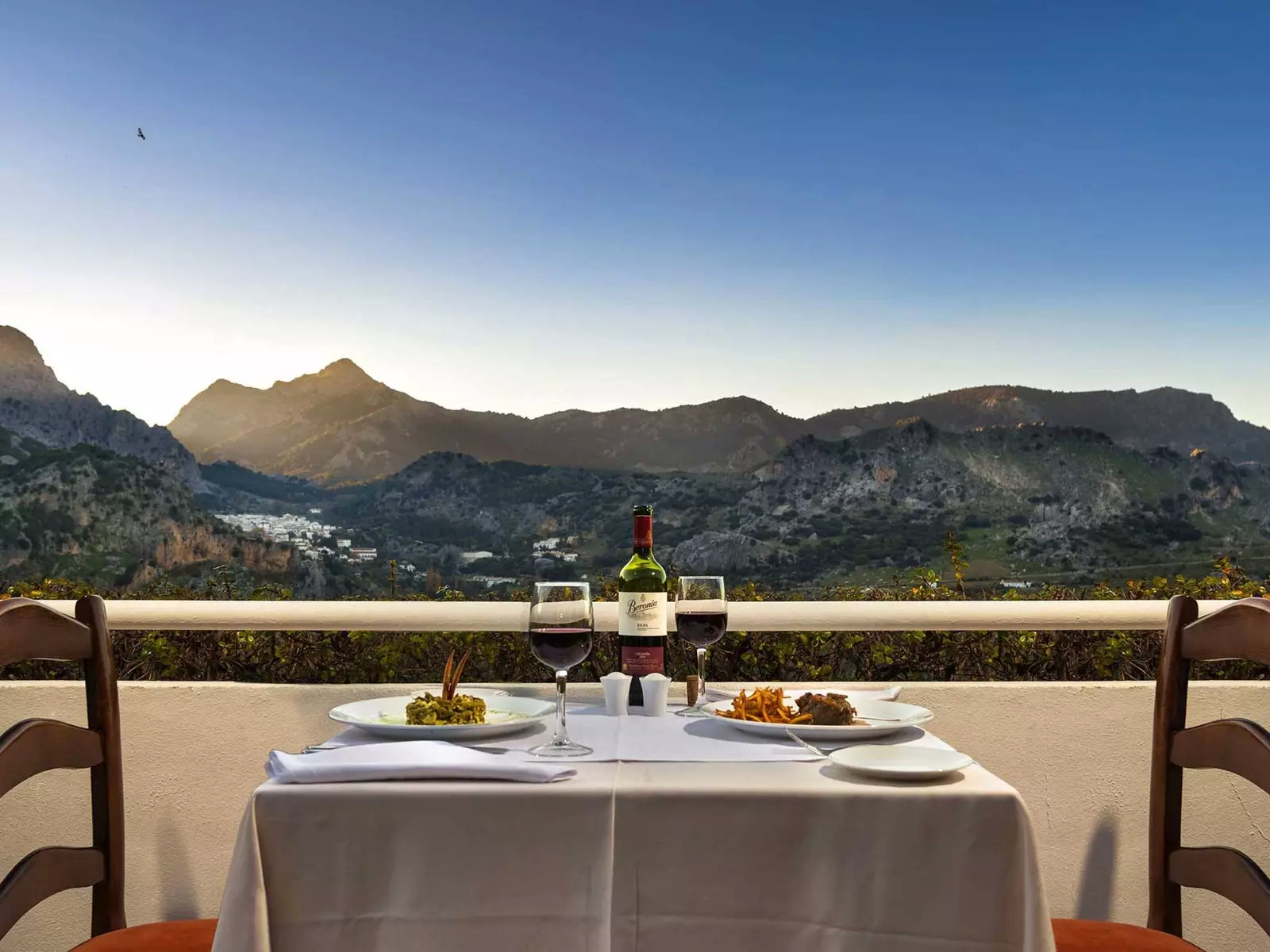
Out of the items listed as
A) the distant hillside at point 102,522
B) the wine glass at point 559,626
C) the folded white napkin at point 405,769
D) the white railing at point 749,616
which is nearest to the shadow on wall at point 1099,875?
the white railing at point 749,616

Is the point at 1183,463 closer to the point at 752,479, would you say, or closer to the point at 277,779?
the point at 752,479

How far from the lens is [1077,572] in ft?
37.4

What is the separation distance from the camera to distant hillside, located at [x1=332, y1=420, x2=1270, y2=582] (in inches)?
400

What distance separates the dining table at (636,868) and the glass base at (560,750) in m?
0.18

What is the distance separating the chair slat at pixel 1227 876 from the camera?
64.2 inches

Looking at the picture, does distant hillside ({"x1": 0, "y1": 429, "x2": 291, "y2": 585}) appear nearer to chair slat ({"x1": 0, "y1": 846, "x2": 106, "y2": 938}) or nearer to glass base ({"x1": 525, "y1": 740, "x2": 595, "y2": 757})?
chair slat ({"x1": 0, "y1": 846, "x2": 106, "y2": 938})

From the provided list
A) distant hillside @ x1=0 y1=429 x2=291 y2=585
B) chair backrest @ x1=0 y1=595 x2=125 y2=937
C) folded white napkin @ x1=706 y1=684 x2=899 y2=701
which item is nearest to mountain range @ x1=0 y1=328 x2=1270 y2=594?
distant hillside @ x1=0 y1=429 x2=291 y2=585

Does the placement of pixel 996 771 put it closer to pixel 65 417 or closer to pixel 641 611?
pixel 641 611

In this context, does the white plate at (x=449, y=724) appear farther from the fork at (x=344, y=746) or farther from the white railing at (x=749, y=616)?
the white railing at (x=749, y=616)

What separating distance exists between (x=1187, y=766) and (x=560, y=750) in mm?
1063

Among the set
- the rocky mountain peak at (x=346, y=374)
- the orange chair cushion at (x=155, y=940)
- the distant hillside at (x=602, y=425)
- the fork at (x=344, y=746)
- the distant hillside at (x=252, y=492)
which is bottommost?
the orange chair cushion at (x=155, y=940)

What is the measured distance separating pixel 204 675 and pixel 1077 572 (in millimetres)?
9829

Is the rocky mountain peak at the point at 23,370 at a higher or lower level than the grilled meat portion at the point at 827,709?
higher

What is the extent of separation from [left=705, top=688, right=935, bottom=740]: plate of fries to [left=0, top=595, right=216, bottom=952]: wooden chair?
0.91m
